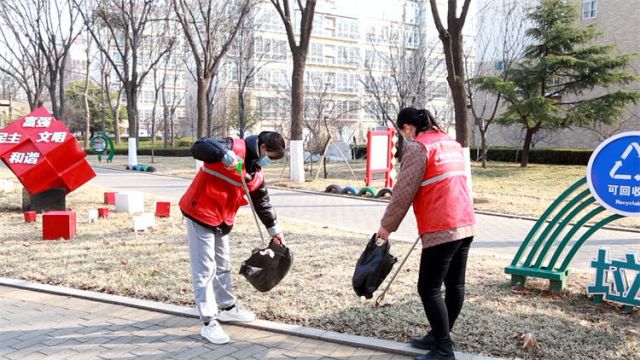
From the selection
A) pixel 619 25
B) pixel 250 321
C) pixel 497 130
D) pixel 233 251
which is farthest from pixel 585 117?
pixel 250 321

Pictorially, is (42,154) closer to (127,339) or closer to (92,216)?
(92,216)

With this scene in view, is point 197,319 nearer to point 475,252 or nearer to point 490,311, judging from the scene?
point 490,311

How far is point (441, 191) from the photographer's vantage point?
11.6ft

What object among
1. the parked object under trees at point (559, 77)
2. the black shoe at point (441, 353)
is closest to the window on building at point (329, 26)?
the parked object under trees at point (559, 77)

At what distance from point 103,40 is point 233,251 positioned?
30.4 meters

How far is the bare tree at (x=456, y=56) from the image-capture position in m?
11.8

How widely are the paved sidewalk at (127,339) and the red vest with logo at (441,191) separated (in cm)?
100

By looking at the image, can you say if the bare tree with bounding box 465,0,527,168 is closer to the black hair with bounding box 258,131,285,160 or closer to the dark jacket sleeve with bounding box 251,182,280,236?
the dark jacket sleeve with bounding box 251,182,280,236

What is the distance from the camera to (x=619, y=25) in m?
28.1

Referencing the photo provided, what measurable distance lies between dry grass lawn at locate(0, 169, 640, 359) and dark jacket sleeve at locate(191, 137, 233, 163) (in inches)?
60.3

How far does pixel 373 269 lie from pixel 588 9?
30.5 meters

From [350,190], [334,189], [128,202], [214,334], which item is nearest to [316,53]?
[334,189]

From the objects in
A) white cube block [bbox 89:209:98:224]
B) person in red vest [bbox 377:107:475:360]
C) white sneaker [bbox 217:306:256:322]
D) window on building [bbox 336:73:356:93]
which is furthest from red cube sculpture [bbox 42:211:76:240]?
window on building [bbox 336:73:356:93]

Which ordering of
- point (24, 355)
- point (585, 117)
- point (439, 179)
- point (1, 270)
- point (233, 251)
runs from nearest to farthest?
1. point (439, 179)
2. point (24, 355)
3. point (1, 270)
4. point (233, 251)
5. point (585, 117)
